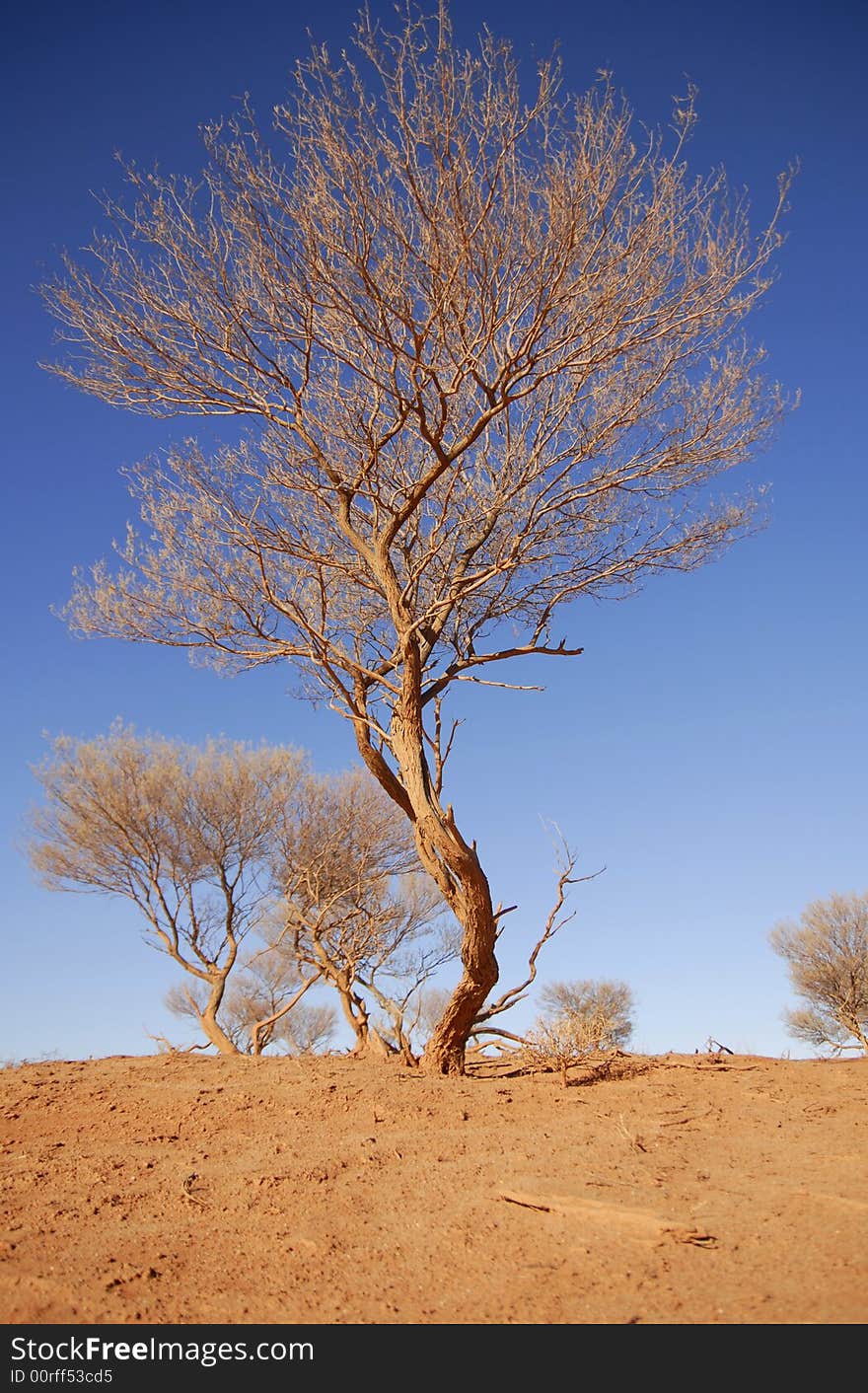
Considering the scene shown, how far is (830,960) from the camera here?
21047 mm

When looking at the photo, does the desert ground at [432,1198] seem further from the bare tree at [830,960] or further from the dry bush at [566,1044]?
the bare tree at [830,960]

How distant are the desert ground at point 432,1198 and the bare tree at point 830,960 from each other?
51.1 ft

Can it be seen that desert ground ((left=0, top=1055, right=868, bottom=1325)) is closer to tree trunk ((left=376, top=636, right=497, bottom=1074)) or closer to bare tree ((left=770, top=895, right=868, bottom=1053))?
tree trunk ((left=376, top=636, right=497, bottom=1074))

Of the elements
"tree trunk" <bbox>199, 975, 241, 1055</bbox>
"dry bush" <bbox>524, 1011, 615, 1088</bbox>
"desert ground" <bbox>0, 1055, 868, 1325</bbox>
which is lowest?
"desert ground" <bbox>0, 1055, 868, 1325</bbox>

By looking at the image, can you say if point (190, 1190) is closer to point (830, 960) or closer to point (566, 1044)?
point (566, 1044)

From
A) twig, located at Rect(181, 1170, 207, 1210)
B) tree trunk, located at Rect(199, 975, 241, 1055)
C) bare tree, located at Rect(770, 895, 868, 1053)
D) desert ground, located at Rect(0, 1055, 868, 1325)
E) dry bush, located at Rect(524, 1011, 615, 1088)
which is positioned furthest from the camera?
bare tree, located at Rect(770, 895, 868, 1053)

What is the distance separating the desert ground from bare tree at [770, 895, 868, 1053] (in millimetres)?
15563

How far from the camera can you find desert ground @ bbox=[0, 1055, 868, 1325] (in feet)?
10.2

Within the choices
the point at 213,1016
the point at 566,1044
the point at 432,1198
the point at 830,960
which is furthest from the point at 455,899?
the point at 830,960

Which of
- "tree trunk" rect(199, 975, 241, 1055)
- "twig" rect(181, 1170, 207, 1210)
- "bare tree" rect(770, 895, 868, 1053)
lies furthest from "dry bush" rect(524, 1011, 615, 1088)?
"bare tree" rect(770, 895, 868, 1053)

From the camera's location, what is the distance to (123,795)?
16.3m
